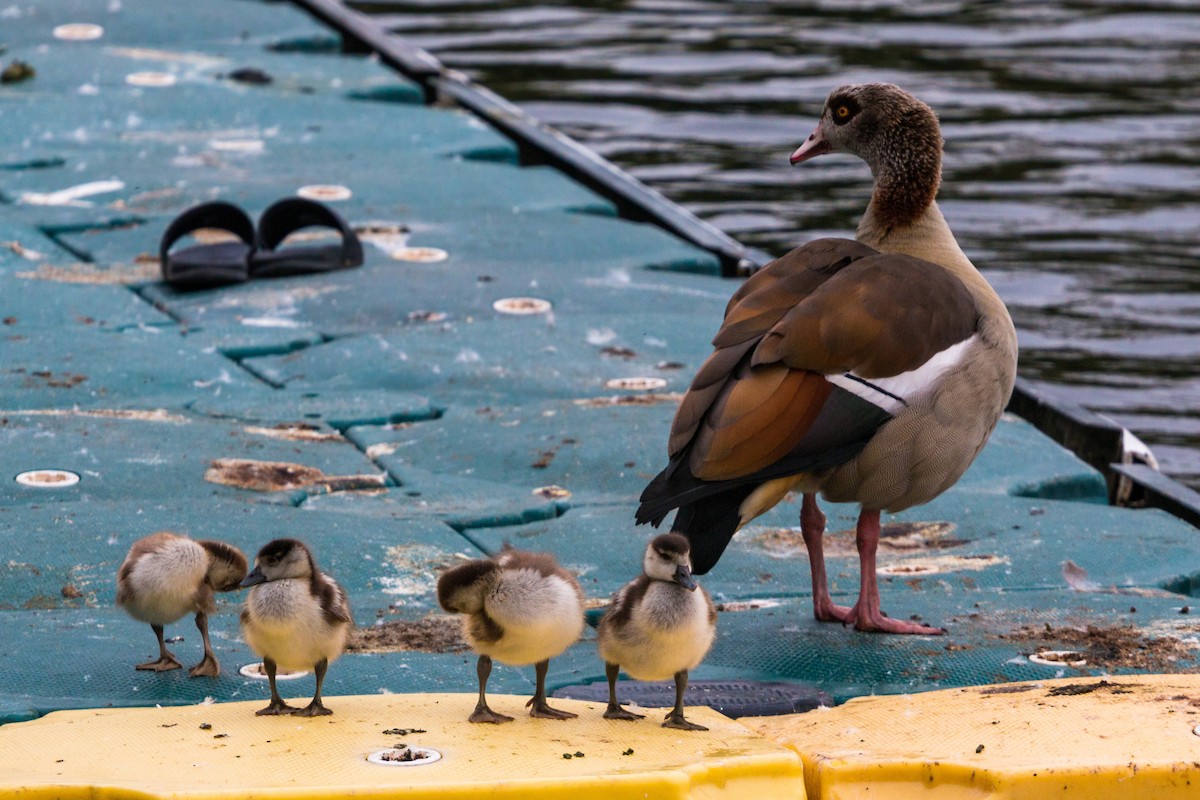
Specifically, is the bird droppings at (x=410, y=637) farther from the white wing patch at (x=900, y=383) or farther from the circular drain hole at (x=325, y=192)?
the circular drain hole at (x=325, y=192)

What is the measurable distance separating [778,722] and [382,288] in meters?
4.47

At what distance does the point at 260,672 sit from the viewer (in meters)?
4.66

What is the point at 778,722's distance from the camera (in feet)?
14.7

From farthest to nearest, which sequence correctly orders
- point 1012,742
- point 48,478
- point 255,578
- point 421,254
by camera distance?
1. point 421,254
2. point 48,478
3. point 255,578
4. point 1012,742

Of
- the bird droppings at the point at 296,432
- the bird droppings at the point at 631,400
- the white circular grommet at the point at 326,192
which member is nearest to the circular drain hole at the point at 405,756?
the bird droppings at the point at 296,432

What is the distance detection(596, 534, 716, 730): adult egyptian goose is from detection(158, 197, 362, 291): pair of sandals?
15.7 feet

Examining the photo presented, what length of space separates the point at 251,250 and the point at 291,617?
4.90 metres

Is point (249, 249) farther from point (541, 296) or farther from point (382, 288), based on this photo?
point (541, 296)

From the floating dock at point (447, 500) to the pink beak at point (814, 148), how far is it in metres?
1.15

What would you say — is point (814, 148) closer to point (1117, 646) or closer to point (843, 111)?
point (843, 111)

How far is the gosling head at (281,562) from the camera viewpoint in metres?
4.29

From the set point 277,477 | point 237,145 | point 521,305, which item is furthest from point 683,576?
point 237,145

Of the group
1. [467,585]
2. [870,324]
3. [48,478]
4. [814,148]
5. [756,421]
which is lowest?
[48,478]

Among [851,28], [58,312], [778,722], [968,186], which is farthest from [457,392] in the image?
[851,28]
